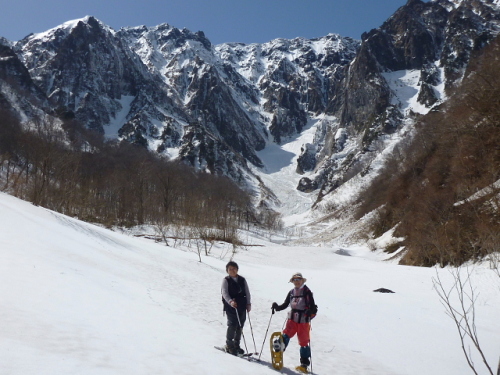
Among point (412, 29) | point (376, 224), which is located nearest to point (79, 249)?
point (376, 224)

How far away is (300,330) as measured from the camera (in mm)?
6441

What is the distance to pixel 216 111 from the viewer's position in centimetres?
19725

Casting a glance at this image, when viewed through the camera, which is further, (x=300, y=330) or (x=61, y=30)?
(x=61, y=30)

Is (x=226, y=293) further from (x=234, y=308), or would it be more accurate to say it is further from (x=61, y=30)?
(x=61, y=30)

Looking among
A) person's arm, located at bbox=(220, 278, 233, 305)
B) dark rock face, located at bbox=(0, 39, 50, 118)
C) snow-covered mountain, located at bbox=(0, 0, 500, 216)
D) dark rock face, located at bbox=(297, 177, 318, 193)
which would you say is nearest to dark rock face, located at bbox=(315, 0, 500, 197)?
snow-covered mountain, located at bbox=(0, 0, 500, 216)

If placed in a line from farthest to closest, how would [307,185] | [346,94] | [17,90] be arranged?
[307,185] → [346,94] → [17,90]

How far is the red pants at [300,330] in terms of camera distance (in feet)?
20.9

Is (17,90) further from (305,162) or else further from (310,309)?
(305,162)

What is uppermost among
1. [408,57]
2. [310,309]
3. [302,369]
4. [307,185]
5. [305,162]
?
[408,57]

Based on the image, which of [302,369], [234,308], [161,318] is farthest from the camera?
[161,318]

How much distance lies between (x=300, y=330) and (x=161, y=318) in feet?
11.1

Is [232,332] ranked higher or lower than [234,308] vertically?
lower

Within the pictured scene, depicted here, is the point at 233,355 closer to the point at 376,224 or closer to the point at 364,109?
the point at 376,224

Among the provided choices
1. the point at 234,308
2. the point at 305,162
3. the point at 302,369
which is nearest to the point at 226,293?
the point at 234,308
